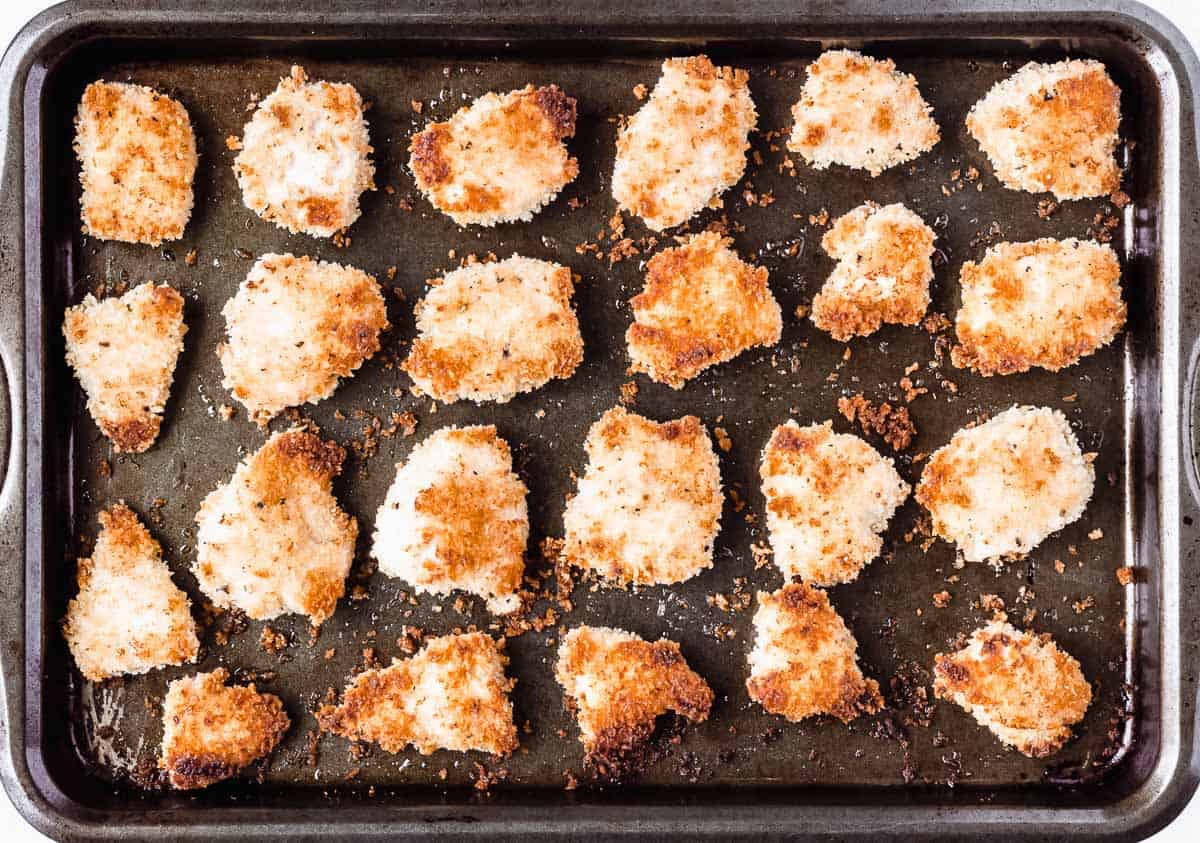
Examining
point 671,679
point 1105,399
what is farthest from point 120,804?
point 1105,399

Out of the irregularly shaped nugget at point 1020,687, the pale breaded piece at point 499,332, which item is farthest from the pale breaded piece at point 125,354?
the irregularly shaped nugget at point 1020,687

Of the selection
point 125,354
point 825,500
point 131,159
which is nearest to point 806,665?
point 825,500

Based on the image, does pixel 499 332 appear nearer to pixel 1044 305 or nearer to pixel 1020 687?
pixel 1044 305

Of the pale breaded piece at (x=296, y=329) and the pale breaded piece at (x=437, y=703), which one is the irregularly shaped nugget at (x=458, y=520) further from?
the pale breaded piece at (x=296, y=329)

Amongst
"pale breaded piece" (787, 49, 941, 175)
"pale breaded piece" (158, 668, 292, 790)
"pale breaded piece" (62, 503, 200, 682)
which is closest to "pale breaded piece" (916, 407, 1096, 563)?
"pale breaded piece" (787, 49, 941, 175)

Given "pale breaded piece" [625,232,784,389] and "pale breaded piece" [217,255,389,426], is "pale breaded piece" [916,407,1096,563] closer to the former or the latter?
"pale breaded piece" [625,232,784,389]

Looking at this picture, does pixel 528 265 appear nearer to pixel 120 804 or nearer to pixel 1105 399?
pixel 1105 399
